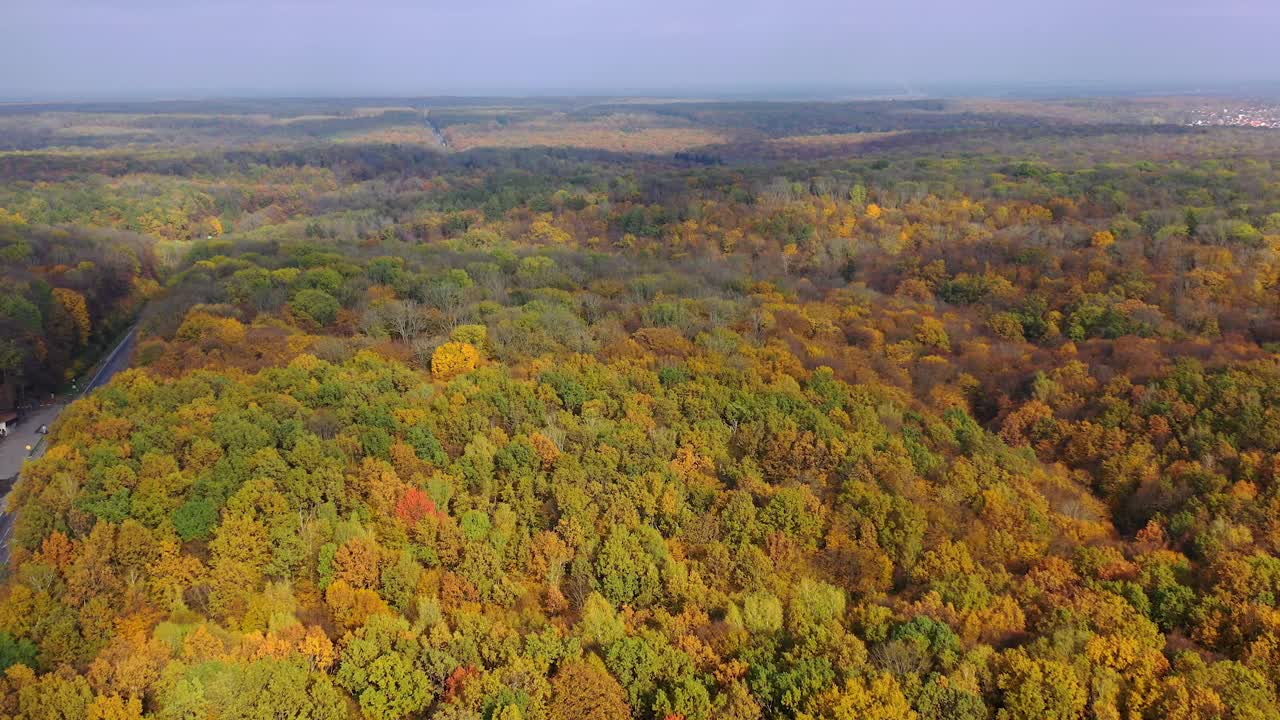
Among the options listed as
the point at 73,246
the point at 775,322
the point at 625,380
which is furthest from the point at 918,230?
the point at 73,246

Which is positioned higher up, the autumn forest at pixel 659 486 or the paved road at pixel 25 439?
the autumn forest at pixel 659 486

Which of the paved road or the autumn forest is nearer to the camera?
the autumn forest

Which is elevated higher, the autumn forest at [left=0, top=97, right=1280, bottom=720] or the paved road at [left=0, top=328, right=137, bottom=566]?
the autumn forest at [left=0, top=97, right=1280, bottom=720]

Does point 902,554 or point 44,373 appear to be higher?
point 902,554

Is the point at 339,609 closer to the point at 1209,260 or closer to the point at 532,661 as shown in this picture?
the point at 532,661
